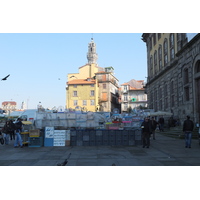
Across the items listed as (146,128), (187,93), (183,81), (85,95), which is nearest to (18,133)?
(146,128)

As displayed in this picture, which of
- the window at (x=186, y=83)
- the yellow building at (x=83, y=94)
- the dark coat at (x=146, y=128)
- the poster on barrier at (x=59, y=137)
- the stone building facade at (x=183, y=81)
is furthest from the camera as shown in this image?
the yellow building at (x=83, y=94)

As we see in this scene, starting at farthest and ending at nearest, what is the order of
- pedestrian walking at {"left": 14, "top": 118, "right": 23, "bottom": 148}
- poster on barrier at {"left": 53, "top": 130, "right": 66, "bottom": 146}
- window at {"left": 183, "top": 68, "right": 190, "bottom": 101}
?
window at {"left": 183, "top": 68, "right": 190, "bottom": 101} → poster on barrier at {"left": 53, "top": 130, "right": 66, "bottom": 146} → pedestrian walking at {"left": 14, "top": 118, "right": 23, "bottom": 148}

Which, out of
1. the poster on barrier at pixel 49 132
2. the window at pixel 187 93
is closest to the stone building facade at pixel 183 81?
the window at pixel 187 93

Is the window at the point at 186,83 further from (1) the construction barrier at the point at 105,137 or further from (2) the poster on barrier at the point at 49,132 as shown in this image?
(2) the poster on barrier at the point at 49,132

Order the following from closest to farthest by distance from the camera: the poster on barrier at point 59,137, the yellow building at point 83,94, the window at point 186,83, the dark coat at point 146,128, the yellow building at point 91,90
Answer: the dark coat at point 146,128, the poster on barrier at point 59,137, the window at point 186,83, the yellow building at point 83,94, the yellow building at point 91,90

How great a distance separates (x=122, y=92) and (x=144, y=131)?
211 feet

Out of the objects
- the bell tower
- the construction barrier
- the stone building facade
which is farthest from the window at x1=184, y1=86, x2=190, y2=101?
the bell tower

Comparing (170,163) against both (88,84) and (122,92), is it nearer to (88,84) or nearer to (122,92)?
(88,84)

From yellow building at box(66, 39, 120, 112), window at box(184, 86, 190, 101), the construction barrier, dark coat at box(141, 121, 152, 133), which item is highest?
yellow building at box(66, 39, 120, 112)

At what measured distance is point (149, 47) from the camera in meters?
42.5

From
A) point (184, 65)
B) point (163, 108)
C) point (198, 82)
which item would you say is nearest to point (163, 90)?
point (163, 108)

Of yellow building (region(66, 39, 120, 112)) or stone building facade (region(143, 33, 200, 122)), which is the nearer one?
stone building facade (region(143, 33, 200, 122))

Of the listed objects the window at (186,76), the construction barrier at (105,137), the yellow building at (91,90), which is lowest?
the construction barrier at (105,137)

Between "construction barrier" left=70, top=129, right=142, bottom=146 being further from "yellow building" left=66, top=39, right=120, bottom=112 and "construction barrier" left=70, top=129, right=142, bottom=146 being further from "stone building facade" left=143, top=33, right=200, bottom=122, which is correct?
"yellow building" left=66, top=39, right=120, bottom=112
